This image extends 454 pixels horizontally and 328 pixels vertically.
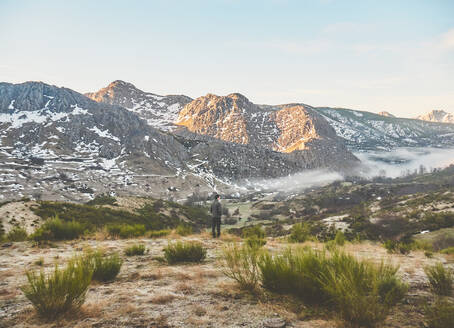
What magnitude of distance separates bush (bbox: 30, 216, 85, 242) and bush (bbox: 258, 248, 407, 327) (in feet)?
38.2

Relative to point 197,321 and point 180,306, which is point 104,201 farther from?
point 197,321

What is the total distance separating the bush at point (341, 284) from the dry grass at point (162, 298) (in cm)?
163

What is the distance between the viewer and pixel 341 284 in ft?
11.2

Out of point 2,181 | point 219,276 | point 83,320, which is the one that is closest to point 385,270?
point 219,276

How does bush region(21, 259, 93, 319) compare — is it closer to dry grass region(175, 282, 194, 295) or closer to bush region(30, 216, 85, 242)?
dry grass region(175, 282, 194, 295)

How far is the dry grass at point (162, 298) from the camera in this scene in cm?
430

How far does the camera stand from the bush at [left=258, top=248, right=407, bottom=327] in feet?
10.6

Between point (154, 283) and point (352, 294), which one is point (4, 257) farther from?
point (352, 294)

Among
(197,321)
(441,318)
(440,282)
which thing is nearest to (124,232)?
(197,321)

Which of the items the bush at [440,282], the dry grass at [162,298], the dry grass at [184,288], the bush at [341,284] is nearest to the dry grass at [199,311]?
the dry grass at [162,298]

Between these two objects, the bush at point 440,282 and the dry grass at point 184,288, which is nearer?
the dry grass at point 184,288

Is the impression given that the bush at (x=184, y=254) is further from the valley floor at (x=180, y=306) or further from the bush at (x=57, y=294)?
the bush at (x=57, y=294)

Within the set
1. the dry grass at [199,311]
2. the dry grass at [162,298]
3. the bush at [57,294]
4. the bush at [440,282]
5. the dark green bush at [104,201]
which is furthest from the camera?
the dark green bush at [104,201]

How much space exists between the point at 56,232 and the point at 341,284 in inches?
520
